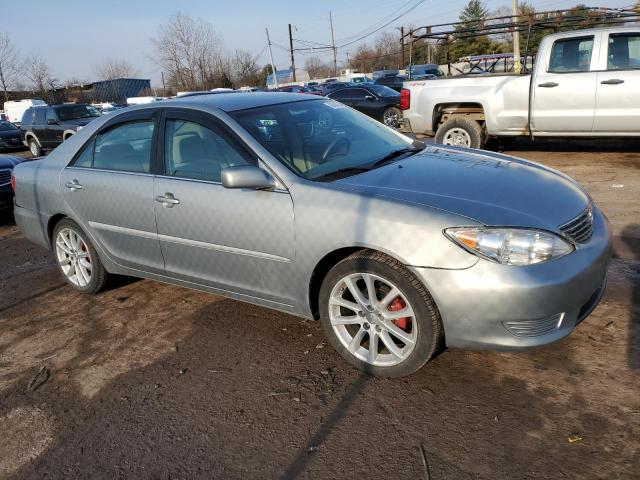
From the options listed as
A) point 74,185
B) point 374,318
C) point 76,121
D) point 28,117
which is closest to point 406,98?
point 74,185

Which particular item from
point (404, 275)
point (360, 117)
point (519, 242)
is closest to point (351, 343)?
point (404, 275)

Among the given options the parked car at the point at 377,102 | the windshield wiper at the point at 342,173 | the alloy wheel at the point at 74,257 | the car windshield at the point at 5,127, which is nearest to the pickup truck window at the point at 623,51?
the windshield wiper at the point at 342,173

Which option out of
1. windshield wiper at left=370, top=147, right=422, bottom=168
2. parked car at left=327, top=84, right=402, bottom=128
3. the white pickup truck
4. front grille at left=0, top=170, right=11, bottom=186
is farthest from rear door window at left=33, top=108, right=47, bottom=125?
windshield wiper at left=370, top=147, right=422, bottom=168

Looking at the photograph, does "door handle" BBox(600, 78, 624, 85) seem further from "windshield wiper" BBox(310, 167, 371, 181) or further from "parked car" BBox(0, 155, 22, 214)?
"parked car" BBox(0, 155, 22, 214)

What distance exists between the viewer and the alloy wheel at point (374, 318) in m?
2.94

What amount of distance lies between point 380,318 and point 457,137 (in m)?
6.79

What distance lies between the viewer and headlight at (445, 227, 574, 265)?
8.67 feet

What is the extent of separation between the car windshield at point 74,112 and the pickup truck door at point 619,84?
14.1m

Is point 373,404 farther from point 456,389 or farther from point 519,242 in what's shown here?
point 519,242

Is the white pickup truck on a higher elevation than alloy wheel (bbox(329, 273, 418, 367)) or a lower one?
higher

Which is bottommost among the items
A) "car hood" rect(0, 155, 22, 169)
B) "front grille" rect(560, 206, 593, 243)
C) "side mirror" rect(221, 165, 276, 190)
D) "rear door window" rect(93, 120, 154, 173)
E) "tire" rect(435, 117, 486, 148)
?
"tire" rect(435, 117, 486, 148)

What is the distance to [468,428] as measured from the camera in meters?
2.58

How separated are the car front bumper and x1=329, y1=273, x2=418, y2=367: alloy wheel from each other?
24 cm

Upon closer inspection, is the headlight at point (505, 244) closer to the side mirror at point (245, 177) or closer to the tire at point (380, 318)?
the tire at point (380, 318)
